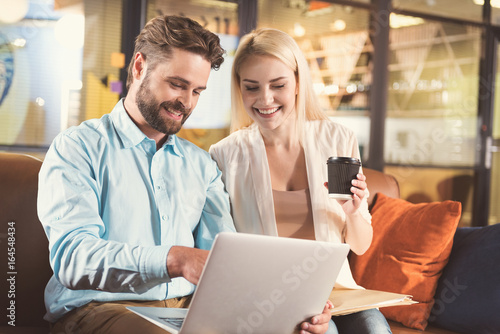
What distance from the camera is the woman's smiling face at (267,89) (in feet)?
6.20

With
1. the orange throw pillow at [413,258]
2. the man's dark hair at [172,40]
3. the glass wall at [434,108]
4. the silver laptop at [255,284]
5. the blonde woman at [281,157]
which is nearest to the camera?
the silver laptop at [255,284]

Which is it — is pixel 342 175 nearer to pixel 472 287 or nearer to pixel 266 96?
pixel 266 96

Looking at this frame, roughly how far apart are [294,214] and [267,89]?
0.43 metres

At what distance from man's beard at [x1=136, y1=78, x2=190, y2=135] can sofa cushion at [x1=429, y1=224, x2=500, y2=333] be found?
3.84ft

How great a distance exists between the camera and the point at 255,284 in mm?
1132

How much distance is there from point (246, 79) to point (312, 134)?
318 mm

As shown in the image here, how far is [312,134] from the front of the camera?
204cm

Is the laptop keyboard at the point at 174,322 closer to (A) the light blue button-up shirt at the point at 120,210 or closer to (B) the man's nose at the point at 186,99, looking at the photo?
(A) the light blue button-up shirt at the point at 120,210

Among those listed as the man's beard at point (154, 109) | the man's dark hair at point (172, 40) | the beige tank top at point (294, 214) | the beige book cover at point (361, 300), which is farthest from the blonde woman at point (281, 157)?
the man's beard at point (154, 109)

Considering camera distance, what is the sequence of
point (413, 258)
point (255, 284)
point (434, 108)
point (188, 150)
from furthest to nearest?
1. point (434, 108)
2. point (413, 258)
3. point (188, 150)
4. point (255, 284)

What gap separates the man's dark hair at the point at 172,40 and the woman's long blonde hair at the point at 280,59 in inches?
9.0

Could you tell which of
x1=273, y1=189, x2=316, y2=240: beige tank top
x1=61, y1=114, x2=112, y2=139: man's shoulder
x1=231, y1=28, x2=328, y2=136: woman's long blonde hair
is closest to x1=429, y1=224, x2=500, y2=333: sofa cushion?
x1=273, y1=189, x2=316, y2=240: beige tank top

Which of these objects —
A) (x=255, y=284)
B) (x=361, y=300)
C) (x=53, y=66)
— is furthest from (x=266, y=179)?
(x=53, y=66)

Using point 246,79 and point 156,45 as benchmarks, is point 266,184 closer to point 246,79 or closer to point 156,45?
point 246,79
